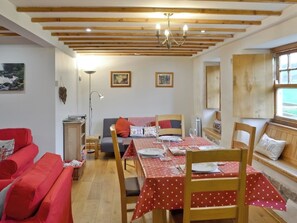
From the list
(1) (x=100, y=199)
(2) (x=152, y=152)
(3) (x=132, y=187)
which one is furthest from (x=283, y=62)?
(1) (x=100, y=199)

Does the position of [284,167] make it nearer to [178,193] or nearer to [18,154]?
[178,193]

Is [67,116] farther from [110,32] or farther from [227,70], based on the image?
[227,70]

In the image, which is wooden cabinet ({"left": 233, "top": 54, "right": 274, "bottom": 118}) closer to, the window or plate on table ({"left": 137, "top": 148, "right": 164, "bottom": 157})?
the window

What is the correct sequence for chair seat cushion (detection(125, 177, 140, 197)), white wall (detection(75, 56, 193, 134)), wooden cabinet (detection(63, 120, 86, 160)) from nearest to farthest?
chair seat cushion (detection(125, 177, 140, 197)), wooden cabinet (detection(63, 120, 86, 160)), white wall (detection(75, 56, 193, 134))

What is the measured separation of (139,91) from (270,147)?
3754 millimetres

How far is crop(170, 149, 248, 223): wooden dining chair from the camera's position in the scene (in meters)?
1.73

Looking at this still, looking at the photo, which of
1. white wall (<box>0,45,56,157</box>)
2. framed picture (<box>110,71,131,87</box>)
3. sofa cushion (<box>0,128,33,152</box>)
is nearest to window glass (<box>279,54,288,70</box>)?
white wall (<box>0,45,56,157</box>)

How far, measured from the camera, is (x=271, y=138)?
395 cm

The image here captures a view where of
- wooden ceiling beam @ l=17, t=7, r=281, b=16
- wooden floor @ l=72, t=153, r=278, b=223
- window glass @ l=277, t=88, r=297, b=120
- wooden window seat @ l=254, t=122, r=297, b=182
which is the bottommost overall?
wooden floor @ l=72, t=153, r=278, b=223

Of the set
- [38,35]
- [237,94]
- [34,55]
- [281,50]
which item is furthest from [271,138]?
[34,55]

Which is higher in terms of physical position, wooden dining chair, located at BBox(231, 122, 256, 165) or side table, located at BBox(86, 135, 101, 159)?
wooden dining chair, located at BBox(231, 122, 256, 165)

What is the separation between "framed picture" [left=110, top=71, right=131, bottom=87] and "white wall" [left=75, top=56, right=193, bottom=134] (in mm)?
76

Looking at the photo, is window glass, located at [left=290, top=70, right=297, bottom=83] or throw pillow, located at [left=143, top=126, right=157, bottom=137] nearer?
window glass, located at [left=290, top=70, right=297, bottom=83]

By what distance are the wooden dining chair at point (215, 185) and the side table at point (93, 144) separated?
4.22 m
